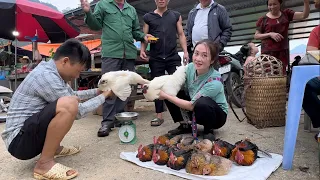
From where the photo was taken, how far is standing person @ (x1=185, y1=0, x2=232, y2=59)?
3111 mm

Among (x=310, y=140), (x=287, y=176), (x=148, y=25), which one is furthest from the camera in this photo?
(x=148, y=25)

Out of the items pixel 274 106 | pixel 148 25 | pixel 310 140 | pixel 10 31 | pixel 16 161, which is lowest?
pixel 16 161

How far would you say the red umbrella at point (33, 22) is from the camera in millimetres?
5273

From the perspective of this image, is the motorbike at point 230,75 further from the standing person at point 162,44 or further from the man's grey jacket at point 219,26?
the standing person at point 162,44

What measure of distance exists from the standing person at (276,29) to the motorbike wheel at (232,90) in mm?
1195

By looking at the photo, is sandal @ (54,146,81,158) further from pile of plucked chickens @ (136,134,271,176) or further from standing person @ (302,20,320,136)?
standing person @ (302,20,320,136)

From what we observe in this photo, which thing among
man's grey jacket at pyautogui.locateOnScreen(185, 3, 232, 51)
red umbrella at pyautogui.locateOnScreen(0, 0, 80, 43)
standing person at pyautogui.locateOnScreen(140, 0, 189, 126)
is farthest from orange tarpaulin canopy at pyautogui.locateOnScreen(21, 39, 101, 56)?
man's grey jacket at pyautogui.locateOnScreen(185, 3, 232, 51)

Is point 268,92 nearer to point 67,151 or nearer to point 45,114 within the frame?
point 67,151

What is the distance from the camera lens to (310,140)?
2357mm

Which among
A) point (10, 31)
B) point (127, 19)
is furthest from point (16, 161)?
point (10, 31)

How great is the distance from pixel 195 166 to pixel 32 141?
1099 millimetres

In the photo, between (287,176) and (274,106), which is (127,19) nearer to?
(274,106)

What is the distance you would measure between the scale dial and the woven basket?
1489mm

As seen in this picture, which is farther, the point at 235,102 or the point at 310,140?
the point at 235,102
